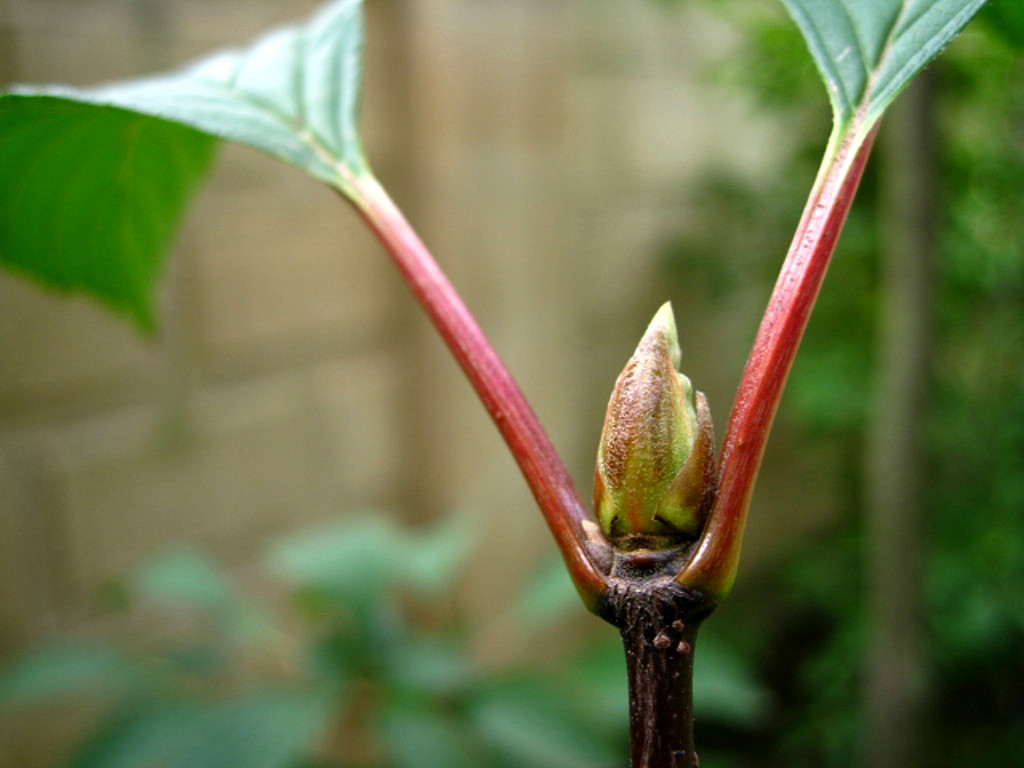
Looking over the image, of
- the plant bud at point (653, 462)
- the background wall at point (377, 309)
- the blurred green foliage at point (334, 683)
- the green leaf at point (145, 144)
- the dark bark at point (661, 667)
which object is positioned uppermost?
the background wall at point (377, 309)

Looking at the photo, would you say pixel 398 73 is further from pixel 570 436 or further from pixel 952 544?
pixel 952 544

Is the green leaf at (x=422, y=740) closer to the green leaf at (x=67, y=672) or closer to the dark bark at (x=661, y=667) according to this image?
the green leaf at (x=67, y=672)

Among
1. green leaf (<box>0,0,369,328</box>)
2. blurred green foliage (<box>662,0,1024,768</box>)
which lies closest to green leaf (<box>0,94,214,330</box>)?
green leaf (<box>0,0,369,328</box>)

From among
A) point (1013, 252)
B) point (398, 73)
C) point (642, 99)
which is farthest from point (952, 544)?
point (398, 73)

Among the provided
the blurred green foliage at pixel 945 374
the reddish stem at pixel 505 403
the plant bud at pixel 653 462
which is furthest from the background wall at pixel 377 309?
the plant bud at pixel 653 462

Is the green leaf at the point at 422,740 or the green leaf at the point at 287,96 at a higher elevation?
the green leaf at the point at 287,96

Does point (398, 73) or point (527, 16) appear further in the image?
point (527, 16)

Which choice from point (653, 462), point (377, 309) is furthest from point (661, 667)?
point (377, 309)
